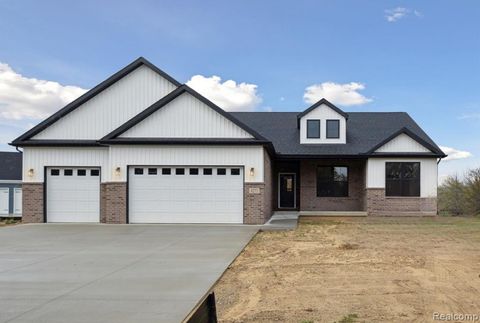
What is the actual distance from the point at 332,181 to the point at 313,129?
3117mm

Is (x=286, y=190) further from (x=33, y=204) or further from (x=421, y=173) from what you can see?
(x=33, y=204)

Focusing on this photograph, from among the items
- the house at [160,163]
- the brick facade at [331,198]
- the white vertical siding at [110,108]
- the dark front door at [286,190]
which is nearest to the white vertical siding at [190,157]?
the house at [160,163]

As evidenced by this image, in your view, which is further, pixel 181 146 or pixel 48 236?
pixel 181 146

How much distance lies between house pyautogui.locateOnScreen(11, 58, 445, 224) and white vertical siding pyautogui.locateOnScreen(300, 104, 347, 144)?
2.21 m

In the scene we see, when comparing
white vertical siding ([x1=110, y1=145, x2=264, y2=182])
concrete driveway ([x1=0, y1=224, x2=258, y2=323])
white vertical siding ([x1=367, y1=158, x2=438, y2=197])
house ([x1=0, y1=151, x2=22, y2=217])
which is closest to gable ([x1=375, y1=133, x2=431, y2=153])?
white vertical siding ([x1=367, y1=158, x2=438, y2=197])

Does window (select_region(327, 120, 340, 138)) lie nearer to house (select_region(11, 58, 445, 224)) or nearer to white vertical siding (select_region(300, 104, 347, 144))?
white vertical siding (select_region(300, 104, 347, 144))

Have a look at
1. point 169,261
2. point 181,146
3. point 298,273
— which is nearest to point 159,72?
point 181,146

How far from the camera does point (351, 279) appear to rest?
8.59 m

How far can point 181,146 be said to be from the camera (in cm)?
1973

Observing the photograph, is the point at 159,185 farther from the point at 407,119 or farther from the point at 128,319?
the point at 407,119

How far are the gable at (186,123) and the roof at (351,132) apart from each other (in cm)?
602

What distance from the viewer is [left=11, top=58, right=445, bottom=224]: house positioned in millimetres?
19609

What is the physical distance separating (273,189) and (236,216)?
277 inches

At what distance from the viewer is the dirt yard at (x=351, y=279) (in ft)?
21.4
